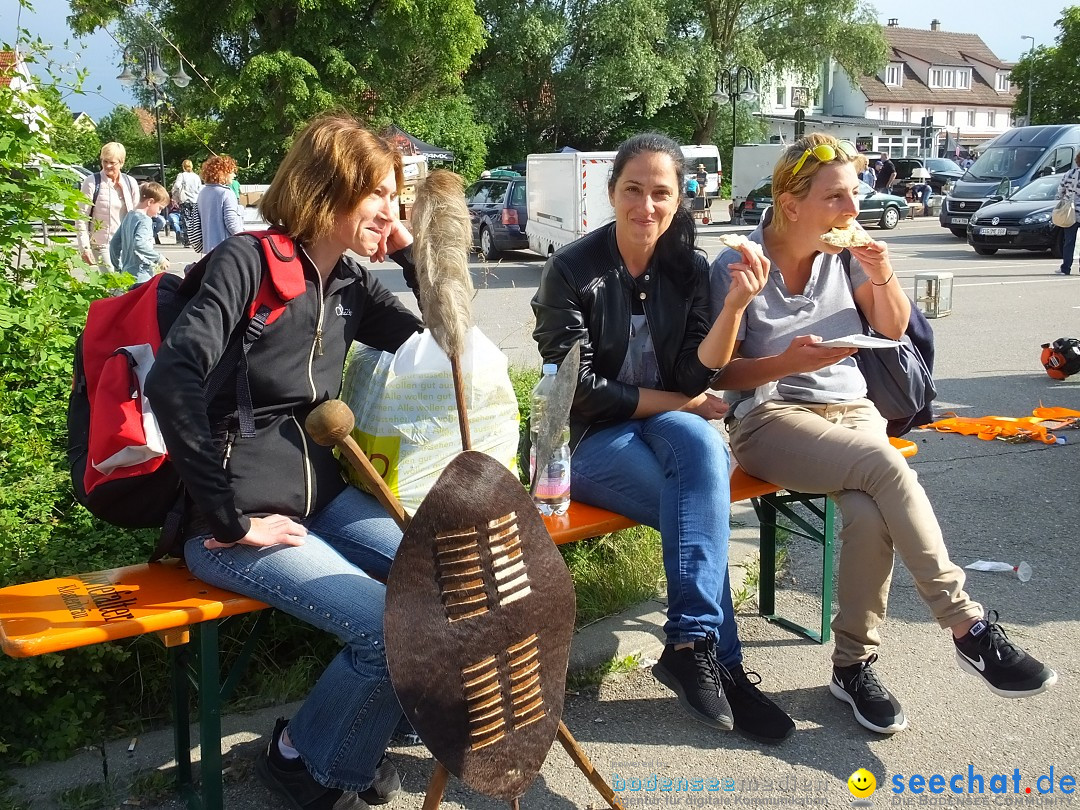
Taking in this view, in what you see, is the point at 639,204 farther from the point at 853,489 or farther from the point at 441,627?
the point at 441,627

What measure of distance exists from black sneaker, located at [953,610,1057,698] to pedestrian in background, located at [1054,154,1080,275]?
478 inches

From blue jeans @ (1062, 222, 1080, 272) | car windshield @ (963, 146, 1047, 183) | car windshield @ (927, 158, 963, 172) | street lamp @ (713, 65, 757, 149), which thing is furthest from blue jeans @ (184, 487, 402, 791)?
car windshield @ (927, 158, 963, 172)

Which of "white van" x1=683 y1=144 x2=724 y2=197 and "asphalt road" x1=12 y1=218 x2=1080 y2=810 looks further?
"white van" x1=683 y1=144 x2=724 y2=197

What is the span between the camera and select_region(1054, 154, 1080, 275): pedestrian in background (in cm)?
1351

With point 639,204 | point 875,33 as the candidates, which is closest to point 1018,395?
point 639,204

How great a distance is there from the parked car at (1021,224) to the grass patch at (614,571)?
1581cm


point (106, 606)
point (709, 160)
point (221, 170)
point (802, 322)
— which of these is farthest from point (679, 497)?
point (709, 160)

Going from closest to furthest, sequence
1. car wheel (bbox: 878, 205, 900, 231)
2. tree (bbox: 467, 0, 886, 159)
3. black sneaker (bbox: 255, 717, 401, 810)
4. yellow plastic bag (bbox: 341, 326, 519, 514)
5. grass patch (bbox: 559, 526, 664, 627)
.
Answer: black sneaker (bbox: 255, 717, 401, 810) → yellow plastic bag (bbox: 341, 326, 519, 514) → grass patch (bbox: 559, 526, 664, 627) → car wheel (bbox: 878, 205, 900, 231) → tree (bbox: 467, 0, 886, 159)

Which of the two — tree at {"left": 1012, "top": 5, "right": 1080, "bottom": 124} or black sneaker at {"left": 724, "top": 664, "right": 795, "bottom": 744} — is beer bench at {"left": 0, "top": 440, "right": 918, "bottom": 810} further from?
tree at {"left": 1012, "top": 5, "right": 1080, "bottom": 124}

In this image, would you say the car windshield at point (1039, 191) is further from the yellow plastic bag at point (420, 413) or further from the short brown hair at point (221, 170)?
the yellow plastic bag at point (420, 413)

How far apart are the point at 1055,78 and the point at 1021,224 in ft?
152

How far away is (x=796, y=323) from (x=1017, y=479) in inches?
103

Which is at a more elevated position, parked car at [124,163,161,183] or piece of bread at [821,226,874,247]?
parked car at [124,163,161,183]

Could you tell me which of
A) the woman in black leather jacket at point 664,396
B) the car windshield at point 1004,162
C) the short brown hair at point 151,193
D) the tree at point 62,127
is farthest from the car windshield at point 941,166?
the woman in black leather jacket at point 664,396
